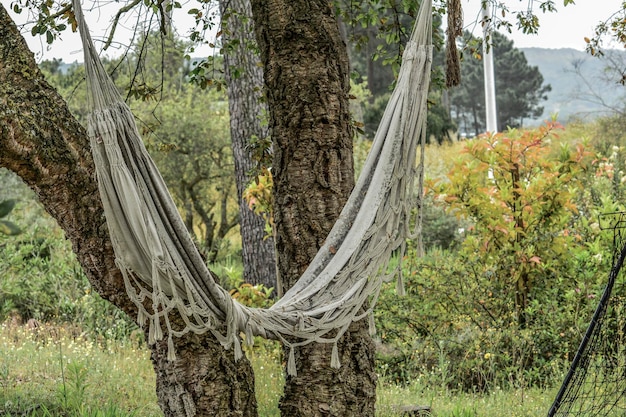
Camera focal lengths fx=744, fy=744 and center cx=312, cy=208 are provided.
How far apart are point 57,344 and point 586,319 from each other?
9.76 feet

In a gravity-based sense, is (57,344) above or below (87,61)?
below

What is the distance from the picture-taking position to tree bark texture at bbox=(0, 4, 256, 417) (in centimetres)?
199

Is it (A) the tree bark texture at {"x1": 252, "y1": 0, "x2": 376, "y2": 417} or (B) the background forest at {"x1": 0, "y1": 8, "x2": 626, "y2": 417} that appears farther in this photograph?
(B) the background forest at {"x1": 0, "y1": 8, "x2": 626, "y2": 417}

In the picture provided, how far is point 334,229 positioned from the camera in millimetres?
2131

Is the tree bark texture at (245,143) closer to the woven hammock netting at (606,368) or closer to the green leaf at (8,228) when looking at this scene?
the woven hammock netting at (606,368)

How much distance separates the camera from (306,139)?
7.64ft

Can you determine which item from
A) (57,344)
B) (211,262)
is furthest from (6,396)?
(211,262)

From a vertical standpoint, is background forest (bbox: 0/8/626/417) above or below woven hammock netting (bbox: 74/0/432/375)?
below

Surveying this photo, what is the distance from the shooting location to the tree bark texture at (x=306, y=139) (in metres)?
2.32

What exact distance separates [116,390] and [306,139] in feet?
5.54

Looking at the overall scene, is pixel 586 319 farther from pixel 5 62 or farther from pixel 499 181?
pixel 5 62

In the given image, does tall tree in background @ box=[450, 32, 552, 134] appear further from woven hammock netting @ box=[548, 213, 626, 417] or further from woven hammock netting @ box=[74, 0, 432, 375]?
woven hammock netting @ box=[74, 0, 432, 375]

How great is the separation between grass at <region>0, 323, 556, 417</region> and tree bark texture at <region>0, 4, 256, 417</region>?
532mm

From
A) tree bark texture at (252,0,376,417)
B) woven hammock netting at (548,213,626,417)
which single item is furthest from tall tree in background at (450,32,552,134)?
tree bark texture at (252,0,376,417)
